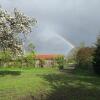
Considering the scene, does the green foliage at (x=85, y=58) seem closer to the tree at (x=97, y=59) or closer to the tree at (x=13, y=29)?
the tree at (x=97, y=59)

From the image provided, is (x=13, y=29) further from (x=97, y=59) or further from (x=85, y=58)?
(x=85, y=58)

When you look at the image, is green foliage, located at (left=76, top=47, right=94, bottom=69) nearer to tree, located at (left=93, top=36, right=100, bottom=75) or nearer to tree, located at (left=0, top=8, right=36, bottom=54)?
tree, located at (left=93, top=36, right=100, bottom=75)

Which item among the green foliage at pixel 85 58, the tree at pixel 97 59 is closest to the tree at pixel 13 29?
the tree at pixel 97 59

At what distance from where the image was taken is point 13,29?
1677 inches

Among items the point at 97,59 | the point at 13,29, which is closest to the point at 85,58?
the point at 97,59

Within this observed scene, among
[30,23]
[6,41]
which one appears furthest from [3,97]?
[30,23]

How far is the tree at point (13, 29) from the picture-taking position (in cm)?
4153

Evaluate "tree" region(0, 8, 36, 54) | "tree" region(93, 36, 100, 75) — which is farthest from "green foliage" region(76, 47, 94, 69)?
"tree" region(0, 8, 36, 54)

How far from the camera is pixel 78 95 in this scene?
2480 centimetres

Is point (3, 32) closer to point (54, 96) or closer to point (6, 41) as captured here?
point (6, 41)

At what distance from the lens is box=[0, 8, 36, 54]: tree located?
1635 inches

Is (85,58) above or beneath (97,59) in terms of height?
above

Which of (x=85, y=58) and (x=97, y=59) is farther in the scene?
(x=85, y=58)

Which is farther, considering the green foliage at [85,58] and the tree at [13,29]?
the green foliage at [85,58]
